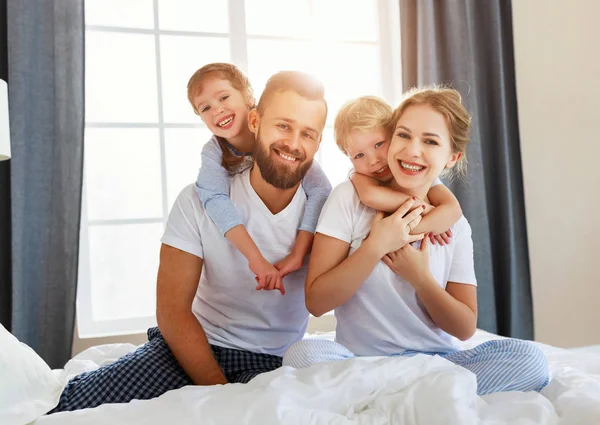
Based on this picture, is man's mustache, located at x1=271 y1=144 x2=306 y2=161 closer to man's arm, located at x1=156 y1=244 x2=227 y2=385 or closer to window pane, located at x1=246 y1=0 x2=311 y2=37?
man's arm, located at x1=156 y1=244 x2=227 y2=385

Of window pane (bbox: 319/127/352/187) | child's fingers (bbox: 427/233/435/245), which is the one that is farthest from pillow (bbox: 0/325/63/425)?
window pane (bbox: 319/127/352/187)

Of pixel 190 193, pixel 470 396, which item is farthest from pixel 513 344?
pixel 190 193

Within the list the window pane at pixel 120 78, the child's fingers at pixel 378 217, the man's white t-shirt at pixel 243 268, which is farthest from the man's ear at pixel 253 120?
the window pane at pixel 120 78

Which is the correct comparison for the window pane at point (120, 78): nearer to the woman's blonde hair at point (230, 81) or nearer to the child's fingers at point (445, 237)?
the woman's blonde hair at point (230, 81)

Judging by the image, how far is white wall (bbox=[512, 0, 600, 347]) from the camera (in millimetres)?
3385

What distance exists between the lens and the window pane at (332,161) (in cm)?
335

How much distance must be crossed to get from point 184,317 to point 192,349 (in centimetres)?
8

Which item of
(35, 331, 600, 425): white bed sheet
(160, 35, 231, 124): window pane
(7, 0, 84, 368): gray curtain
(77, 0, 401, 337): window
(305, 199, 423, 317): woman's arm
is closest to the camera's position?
(35, 331, 600, 425): white bed sheet

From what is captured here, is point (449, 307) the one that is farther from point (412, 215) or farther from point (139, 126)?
point (139, 126)

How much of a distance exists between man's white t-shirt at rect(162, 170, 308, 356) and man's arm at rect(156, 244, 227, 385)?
0.04 m

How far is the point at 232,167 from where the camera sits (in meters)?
1.67

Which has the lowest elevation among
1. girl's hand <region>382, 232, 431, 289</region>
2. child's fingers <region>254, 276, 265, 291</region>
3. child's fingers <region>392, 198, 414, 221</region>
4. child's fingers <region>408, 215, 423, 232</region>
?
child's fingers <region>254, 276, 265, 291</region>

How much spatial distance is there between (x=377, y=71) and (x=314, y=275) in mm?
2239

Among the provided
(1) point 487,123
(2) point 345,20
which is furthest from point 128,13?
(1) point 487,123
